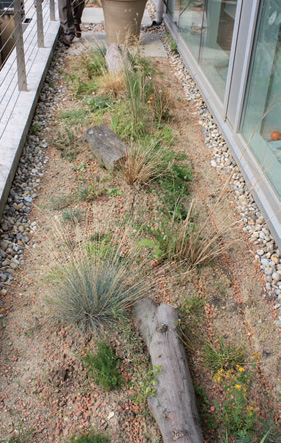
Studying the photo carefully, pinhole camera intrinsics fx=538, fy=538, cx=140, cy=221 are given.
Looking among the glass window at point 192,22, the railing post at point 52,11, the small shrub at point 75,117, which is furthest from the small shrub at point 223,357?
the railing post at point 52,11

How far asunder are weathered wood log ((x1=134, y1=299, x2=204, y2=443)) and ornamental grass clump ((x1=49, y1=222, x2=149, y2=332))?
0.12 metres

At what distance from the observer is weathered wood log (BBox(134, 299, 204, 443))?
2.58 metres

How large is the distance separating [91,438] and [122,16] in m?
6.37

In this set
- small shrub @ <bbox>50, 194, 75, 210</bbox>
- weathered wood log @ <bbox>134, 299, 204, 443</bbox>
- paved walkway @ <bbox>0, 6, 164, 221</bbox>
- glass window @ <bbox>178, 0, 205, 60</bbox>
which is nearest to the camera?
weathered wood log @ <bbox>134, 299, 204, 443</bbox>

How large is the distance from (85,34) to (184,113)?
11.7ft

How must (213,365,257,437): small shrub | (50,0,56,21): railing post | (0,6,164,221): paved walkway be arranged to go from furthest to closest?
(50,0,56,21): railing post
(0,6,164,221): paved walkway
(213,365,257,437): small shrub

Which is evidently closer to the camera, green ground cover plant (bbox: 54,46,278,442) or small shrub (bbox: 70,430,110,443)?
small shrub (bbox: 70,430,110,443)

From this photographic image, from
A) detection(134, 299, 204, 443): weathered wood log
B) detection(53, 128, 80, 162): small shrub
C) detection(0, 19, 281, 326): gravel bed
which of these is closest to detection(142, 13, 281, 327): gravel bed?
detection(0, 19, 281, 326): gravel bed

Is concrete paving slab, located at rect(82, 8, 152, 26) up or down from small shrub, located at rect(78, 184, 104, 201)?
down

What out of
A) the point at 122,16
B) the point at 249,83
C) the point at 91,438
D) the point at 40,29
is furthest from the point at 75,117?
the point at 91,438

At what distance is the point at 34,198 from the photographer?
4.61m

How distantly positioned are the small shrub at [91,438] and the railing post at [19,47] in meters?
4.06

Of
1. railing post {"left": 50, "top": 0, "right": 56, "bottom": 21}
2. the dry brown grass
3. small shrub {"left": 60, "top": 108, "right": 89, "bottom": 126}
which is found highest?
the dry brown grass

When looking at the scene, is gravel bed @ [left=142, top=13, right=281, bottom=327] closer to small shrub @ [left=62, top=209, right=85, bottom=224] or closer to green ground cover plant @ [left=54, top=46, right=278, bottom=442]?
green ground cover plant @ [left=54, top=46, right=278, bottom=442]
